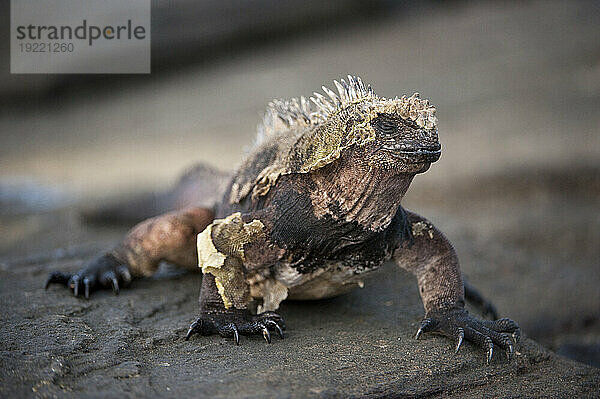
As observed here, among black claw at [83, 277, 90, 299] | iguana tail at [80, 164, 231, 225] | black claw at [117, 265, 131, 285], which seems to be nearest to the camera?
black claw at [83, 277, 90, 299]

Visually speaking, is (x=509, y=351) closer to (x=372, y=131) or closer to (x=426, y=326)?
(x=426, y=326)

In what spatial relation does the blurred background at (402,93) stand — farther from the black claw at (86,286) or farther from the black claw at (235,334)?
the black claw at (235,334)

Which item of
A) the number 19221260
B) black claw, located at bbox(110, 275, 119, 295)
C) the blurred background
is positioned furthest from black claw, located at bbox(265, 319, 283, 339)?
the number 19221260

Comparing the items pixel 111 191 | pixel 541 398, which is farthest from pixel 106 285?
pixel 111 191

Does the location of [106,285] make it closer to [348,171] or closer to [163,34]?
[348,171]

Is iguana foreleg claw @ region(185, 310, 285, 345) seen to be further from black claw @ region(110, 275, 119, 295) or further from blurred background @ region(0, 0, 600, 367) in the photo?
blurred background @ region(0, 0, 600, 367)

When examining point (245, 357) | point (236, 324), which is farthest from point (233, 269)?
point (245, 357)
